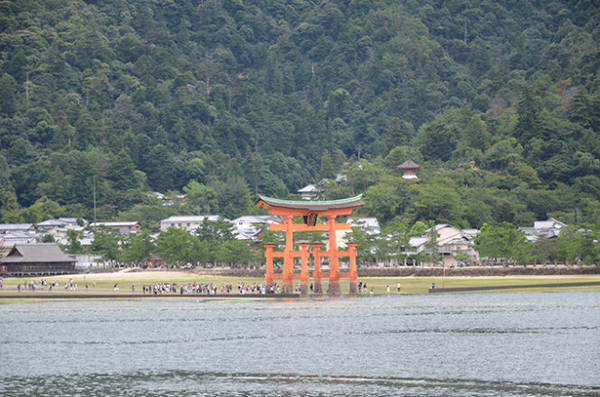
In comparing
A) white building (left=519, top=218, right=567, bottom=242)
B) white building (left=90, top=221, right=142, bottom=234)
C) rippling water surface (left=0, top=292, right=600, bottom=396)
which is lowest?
rippling water surface (left=0, top=292, right=600, bottom=396)

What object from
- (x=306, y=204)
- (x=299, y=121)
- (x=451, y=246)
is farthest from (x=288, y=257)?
(x=299, y=121)

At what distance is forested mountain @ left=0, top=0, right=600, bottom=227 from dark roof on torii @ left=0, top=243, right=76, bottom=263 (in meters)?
34.2

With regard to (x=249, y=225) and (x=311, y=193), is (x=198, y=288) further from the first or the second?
(x=311, y=193)

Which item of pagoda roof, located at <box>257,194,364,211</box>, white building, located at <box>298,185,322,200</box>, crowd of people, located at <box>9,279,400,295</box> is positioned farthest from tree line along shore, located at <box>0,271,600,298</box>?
white building, located at <box>298,185,322,200</box>

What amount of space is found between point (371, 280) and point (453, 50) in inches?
5122

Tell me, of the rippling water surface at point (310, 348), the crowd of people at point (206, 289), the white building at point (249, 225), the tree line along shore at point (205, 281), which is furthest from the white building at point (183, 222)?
the rippling water surface at point (310, 348)

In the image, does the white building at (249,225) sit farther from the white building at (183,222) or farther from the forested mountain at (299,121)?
the forested mountain at (299,121)

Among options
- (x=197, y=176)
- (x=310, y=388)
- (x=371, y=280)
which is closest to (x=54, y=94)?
(x=197, y=176)

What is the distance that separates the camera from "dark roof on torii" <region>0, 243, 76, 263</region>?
283 feet

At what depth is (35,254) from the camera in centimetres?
8706

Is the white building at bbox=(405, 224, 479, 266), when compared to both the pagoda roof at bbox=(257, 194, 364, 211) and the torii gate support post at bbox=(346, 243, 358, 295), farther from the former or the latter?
the pagoda roof at bbox=(257, 194, 364, 211)

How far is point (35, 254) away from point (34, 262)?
0.84 metres

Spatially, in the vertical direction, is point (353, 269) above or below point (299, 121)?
below

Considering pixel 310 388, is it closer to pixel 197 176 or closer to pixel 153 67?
pixel 197 176
